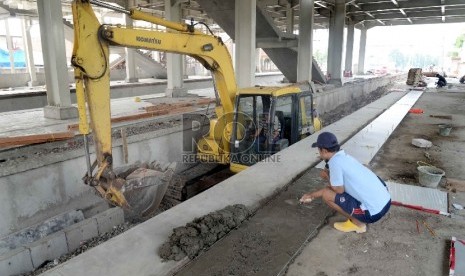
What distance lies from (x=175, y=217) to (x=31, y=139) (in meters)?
4.37

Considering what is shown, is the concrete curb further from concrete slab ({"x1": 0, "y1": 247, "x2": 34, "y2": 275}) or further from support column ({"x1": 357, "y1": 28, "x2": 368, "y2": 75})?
support column ({"x1": 357, "y1": 28, "x2": 368, "y2": 75})

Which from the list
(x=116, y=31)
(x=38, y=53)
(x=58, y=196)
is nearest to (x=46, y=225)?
(x=58, y=196)

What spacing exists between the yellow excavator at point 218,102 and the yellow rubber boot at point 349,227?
2898 millimetres

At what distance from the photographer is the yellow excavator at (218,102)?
4.18 m

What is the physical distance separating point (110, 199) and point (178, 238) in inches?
66.7

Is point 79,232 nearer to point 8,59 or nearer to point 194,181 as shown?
point 194,181

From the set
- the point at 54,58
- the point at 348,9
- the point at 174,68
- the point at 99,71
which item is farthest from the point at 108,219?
the point at 348,9

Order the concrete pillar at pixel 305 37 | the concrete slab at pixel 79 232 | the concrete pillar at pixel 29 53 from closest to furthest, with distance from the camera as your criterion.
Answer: the concrete slab at pixel 79 232, the concrete pillar at pixel 305 37, the concrete pillar at pixel 29 53

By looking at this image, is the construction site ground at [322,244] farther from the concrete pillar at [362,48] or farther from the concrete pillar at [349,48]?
the concrete pillar at [362,48]

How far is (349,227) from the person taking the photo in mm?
3580

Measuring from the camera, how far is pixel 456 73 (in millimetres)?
37594

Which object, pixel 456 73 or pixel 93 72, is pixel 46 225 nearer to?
pixel 93 72

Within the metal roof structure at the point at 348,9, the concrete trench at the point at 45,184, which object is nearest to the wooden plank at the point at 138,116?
the concrete trench at the point at 45,184

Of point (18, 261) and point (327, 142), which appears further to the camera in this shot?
point (18, 261)
